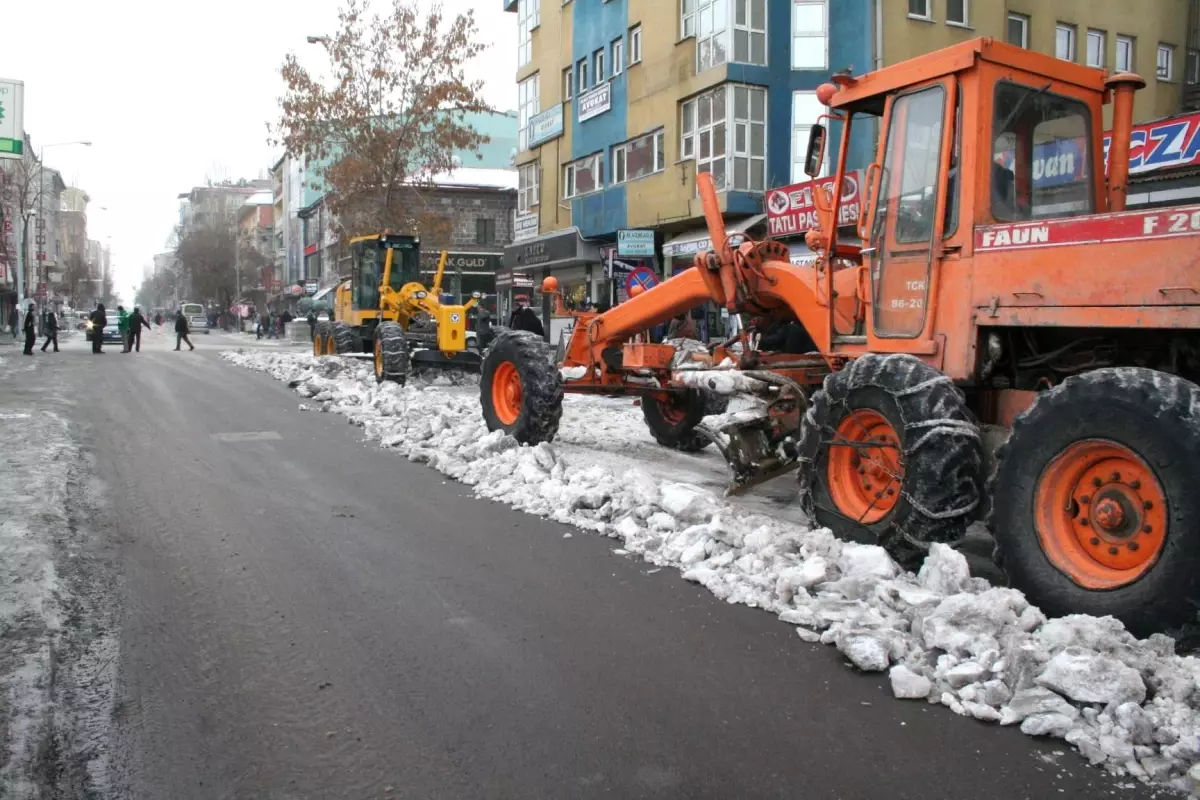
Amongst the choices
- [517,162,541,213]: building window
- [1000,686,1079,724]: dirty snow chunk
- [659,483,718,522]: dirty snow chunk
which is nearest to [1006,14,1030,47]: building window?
[517,162,541,213]: building window

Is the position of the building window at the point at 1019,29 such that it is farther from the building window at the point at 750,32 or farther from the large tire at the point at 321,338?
the large tire at the point at 321,338

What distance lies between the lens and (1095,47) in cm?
2755

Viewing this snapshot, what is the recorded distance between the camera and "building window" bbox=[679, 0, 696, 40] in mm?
26312

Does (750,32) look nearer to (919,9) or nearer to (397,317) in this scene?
(919,9)

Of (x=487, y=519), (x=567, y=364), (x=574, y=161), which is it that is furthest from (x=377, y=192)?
(x=487, y=519)

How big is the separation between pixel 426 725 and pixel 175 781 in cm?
88

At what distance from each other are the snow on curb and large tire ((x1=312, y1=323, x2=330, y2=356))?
17048 millimetres

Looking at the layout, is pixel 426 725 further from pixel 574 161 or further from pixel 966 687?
pixel 574 161

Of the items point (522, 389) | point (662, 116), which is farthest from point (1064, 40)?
point (522, 389)

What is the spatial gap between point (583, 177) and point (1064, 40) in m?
14.7

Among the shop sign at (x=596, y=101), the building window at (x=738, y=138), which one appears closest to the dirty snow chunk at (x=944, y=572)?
the building window at (x=738, y=138)

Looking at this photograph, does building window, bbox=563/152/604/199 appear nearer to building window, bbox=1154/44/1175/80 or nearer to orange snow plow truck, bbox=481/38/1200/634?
building window, bbox=1154/44/1175/80

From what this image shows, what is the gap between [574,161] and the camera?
109 feet

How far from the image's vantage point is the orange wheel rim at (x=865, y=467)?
5.63 meters
